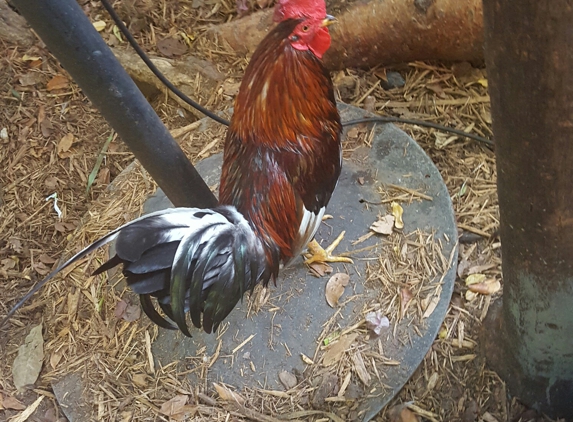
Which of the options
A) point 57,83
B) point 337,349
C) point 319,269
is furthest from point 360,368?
point 57,83

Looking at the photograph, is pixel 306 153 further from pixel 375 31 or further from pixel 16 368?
pixel 16 368

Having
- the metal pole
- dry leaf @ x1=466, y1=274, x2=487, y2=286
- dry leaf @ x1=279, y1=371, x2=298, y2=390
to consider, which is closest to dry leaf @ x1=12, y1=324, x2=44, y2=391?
the metal pole

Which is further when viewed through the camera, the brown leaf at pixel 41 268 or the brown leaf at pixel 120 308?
the brown leaf at pixel 41 268

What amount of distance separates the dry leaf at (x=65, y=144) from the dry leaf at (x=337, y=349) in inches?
80.1

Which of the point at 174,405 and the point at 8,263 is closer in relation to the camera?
the point at 174,405

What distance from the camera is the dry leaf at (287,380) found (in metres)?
1.92

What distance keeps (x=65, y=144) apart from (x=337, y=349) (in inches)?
83.1

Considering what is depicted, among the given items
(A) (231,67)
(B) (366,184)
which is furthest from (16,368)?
(A) (231,67)

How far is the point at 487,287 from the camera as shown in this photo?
2.10 meters

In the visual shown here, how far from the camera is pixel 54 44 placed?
133 centimetres

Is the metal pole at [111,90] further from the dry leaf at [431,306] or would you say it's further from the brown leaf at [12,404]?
the brown leaf at [12,404]

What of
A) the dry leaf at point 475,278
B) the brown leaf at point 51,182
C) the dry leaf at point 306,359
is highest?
the brown leaf at point 51,182

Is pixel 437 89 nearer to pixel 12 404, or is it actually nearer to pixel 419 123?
pixel 419 123

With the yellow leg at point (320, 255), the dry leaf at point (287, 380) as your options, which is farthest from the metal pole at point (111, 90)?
the dry leaf at point (287, 380)
